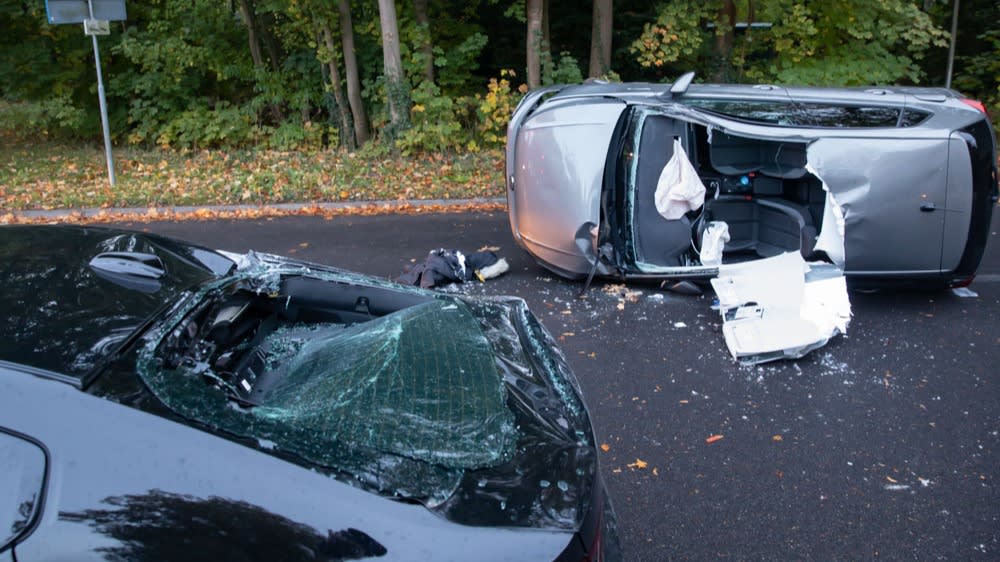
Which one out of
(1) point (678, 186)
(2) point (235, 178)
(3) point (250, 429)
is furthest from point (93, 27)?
(3) point (250, 429)

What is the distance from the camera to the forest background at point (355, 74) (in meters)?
12.5

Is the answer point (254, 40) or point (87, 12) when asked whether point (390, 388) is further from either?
point (254, 40)

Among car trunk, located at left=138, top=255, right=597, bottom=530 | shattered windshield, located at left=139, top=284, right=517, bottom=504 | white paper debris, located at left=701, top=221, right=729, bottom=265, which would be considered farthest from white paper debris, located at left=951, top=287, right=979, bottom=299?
shattered windshield, located at left=139, top=284, right=517, bottom=504

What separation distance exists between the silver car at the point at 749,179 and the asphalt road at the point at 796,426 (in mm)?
474

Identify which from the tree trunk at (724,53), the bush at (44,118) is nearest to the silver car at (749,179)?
the tree trunk at (724,53)

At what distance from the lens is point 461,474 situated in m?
2.21

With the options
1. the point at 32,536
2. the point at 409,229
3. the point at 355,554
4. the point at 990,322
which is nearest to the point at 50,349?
the point at 32,536

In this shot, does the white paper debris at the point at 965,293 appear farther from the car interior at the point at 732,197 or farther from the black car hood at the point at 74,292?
the black car hood at the point at 74,292

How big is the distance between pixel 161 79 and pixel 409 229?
32.3 feet

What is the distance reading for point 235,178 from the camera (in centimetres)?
1205

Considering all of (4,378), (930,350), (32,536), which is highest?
(4,378)

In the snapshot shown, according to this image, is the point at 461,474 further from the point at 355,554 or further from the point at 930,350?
the point at 930,350

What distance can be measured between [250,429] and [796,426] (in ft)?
11.1

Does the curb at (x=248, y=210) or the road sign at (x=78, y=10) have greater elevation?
the road sign at (x=78, y=10)
